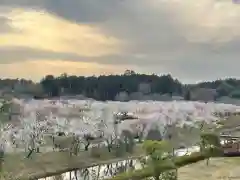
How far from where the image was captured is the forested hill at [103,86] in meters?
76.4

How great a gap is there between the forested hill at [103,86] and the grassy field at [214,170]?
48.3 metres

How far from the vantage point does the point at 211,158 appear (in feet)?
95.4

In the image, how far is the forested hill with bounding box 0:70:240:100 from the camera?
76.4m

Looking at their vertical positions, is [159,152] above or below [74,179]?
above

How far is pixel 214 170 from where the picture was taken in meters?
24.8

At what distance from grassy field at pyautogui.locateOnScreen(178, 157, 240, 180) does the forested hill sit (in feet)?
158

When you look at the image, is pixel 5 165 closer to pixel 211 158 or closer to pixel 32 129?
pixel 32 129

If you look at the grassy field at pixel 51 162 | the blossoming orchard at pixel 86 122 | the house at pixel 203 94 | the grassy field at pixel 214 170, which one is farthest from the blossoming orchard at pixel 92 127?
the house at pixel 203 94

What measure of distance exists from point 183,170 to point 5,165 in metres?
10.6

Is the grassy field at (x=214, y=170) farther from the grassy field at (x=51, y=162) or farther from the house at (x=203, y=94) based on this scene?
the house at (x=203, y=94)

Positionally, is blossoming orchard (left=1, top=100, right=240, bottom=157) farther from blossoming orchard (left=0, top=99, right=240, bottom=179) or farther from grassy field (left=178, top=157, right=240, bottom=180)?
grassy field (left=178, top=157, right=240, bottom=180)

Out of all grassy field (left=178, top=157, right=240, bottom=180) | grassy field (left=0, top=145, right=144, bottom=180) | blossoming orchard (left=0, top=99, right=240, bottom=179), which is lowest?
grassy field (left=0, top=145, right=144, bottom=180)

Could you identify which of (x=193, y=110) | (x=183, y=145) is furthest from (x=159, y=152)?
(x=193, y=110)

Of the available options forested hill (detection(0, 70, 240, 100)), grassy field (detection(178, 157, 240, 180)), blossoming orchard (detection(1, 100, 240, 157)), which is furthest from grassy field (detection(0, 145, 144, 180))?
forested hill (detection(0, 70, 240, 100))
